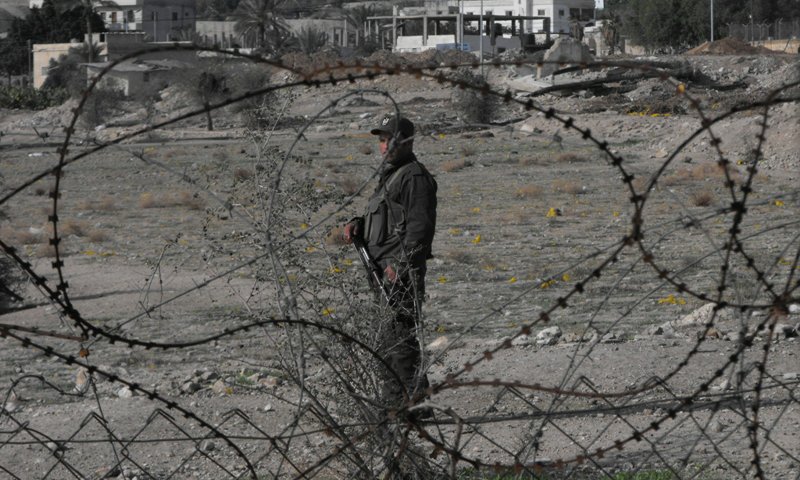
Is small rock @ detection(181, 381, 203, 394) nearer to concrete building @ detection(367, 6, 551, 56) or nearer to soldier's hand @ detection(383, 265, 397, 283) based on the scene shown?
soldier's hand @ detection(383, 265, 397, 283)

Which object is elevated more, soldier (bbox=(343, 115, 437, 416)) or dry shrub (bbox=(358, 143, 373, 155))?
soldier (bbox=(343, 115, 437, 416))

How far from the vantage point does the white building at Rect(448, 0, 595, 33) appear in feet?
304

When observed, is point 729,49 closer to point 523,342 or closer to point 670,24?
point 670,24

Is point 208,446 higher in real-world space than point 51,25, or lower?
lower

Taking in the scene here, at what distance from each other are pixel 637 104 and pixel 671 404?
29235mm

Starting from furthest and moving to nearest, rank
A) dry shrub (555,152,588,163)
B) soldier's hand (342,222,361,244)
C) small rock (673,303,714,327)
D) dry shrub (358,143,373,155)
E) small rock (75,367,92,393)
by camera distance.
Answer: dry shrub (358,143,373,155), dry shrub (555,152,588,163), small rock (673,303,714,327), small rock (75,367,92,393), soldier's hand (342,222,361,244)

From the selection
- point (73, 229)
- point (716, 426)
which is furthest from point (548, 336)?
point (73, 229)

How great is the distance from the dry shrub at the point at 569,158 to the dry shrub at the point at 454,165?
Result: 1.93 meters

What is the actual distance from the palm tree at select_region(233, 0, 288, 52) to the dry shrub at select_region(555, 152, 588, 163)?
47.6m

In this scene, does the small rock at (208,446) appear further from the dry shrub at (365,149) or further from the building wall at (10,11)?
the building wall at (10,11)

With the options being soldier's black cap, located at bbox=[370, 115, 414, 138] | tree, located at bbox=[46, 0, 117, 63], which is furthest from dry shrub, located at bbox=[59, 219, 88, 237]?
tree, located at bbox=[46, 0, 117, 63]

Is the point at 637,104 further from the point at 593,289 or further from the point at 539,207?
the point at 593,289

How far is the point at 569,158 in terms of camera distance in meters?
23.2

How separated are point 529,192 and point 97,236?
702cm
